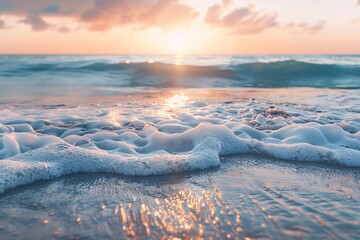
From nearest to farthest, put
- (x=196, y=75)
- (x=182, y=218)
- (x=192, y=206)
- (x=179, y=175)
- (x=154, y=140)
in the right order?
(x=182, y=218)
(x=192, y=206)
(x=179, y=175)
(x=154, y=140)
(x=196, y=75)

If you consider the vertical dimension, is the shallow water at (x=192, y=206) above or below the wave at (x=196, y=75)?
below

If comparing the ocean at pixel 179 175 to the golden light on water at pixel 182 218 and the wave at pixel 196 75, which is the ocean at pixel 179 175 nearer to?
the golden light on water at pixel 182 218

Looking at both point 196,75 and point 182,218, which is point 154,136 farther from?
→ point 196,75

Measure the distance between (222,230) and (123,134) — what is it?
228cm

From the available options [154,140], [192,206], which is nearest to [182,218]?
[192,206]

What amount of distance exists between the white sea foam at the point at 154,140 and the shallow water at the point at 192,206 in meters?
0.18

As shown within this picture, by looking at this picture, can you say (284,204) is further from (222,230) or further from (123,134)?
(123,134)

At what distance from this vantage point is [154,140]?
11.1 ft

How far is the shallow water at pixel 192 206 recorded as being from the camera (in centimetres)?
164

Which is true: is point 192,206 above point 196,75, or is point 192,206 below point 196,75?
below

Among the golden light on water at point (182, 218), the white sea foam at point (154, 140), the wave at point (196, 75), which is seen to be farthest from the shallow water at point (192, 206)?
the wave at point (196, 75)

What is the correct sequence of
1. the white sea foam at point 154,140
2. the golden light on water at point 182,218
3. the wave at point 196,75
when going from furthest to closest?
the wave at point 196,75
the white sea foam at point 154,140
the golden light on water at point 182,218

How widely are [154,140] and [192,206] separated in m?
1.53

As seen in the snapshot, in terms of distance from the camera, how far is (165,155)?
2.85 meters
